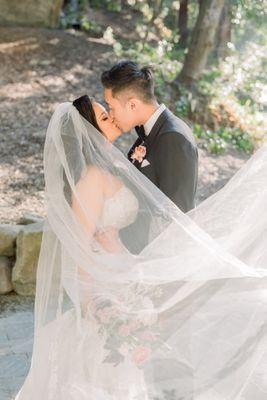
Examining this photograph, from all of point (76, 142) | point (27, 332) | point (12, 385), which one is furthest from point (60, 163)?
point (27, 332)

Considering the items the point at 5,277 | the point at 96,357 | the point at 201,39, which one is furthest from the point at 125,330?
the point at 201,39

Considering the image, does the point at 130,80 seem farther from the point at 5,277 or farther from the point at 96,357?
the point at 5,277

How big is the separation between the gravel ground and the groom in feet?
9.28

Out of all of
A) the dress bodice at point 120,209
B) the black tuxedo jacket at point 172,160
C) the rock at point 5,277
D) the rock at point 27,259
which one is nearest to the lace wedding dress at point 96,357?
the dress bodice at point 120,209

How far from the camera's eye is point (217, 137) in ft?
27.6

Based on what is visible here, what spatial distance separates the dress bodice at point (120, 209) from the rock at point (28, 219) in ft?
7.88

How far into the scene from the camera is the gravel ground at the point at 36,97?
6.14m

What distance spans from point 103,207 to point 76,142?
30 cm

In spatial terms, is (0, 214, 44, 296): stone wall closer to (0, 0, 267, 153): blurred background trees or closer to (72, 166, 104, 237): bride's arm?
(72, 166, 104, 237): bride's arm

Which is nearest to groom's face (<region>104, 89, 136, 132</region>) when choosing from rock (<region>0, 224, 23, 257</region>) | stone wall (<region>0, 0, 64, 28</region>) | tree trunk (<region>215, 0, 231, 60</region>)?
rock (<region>0, 224, 23, 257</region>)

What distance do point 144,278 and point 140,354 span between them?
305 mm

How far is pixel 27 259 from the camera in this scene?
481 cm

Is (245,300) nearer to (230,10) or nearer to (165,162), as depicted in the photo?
(165,162)

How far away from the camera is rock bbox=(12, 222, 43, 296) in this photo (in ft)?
15.7
